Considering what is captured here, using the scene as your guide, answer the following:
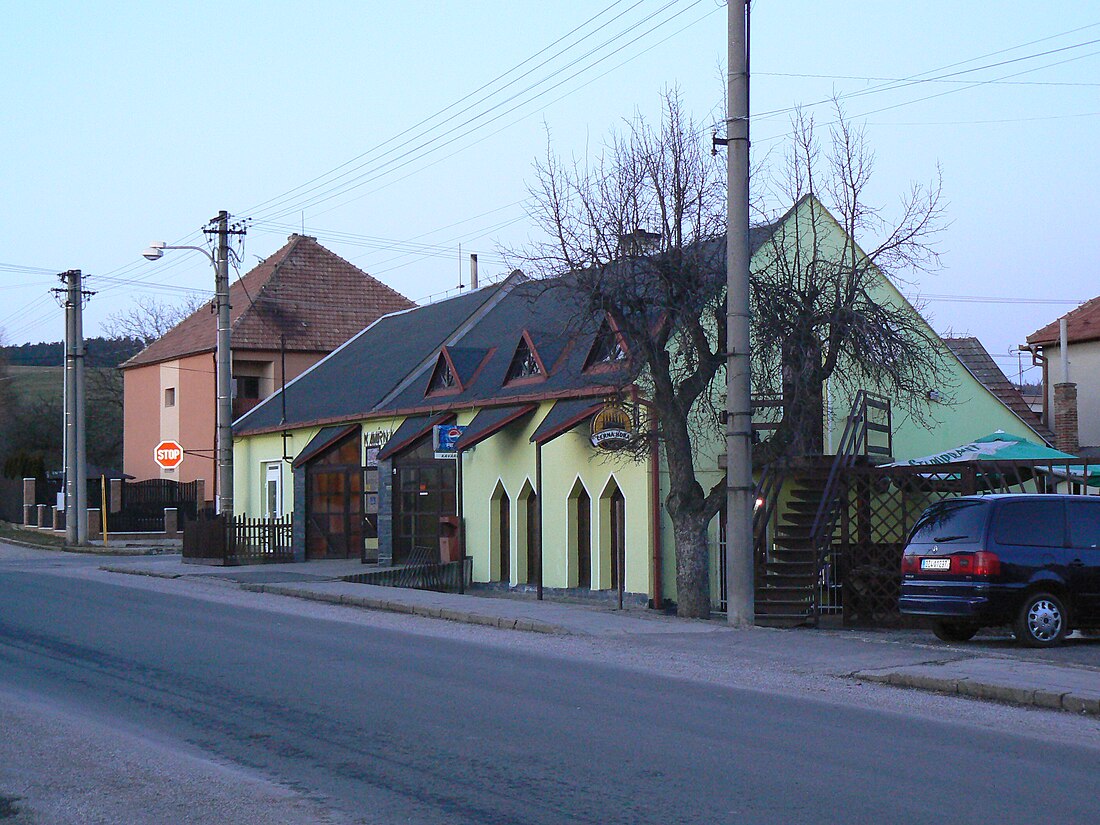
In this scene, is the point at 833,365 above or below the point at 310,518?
above

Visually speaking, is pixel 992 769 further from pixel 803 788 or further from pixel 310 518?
pixel 310 518

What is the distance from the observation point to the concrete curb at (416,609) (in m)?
16.9

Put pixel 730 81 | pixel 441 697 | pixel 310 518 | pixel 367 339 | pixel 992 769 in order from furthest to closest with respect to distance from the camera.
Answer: pixel 367 339, pixel 310 518, pixel 730 81, pixel 441 697, pixel 992 769

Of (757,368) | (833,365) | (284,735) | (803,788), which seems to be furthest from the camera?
(757,368)

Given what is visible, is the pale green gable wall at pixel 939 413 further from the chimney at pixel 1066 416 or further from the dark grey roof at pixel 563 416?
the chimney at pixel 1066 416

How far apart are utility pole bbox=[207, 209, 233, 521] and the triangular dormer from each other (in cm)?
485

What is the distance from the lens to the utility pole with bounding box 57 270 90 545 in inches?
1567

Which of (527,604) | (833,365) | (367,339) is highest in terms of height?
(367,339)

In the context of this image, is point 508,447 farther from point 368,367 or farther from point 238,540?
point 368,367

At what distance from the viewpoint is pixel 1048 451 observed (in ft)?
68.8

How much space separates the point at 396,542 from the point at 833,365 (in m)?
13.6

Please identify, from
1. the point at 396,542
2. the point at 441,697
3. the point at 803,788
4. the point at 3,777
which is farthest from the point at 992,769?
the point at 396,542

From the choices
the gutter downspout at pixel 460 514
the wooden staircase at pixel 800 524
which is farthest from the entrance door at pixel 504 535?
the wooden staircase at pixel 800 524

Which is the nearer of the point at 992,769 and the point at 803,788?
the point at 803,788
